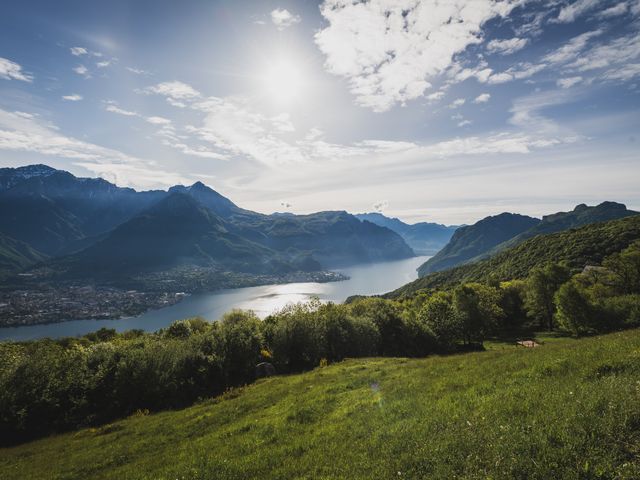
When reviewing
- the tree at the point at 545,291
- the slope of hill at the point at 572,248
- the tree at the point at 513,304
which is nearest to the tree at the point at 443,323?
the tree at the point at 545,291

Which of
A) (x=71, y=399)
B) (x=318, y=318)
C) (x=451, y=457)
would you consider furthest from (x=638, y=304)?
(x=71, y=399)

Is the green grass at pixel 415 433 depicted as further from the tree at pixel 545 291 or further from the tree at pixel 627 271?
the tree at pixel 627 271

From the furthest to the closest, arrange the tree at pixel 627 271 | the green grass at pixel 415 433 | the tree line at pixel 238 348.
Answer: the tree at pixel 627 271 < the tree line at pixel 238 348 < the green grass at pixel 415 433

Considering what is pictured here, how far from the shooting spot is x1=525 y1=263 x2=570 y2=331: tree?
80375 mm

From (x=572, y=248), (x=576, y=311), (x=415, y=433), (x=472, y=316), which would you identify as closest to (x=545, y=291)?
(x=576, y=311)

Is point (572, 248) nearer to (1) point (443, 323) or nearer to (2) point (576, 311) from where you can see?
(2) point (576, 311)

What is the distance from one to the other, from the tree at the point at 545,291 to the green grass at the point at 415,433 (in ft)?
230

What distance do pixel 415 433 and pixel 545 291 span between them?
279 feet

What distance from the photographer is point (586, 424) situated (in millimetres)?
10922

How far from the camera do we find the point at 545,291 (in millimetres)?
80625

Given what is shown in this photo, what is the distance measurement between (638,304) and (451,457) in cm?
7101

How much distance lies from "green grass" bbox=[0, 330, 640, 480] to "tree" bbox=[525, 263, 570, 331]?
70238mm

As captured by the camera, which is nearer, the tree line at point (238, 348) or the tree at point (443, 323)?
the tree line at point (238, 348)

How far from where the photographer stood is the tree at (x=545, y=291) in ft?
264
